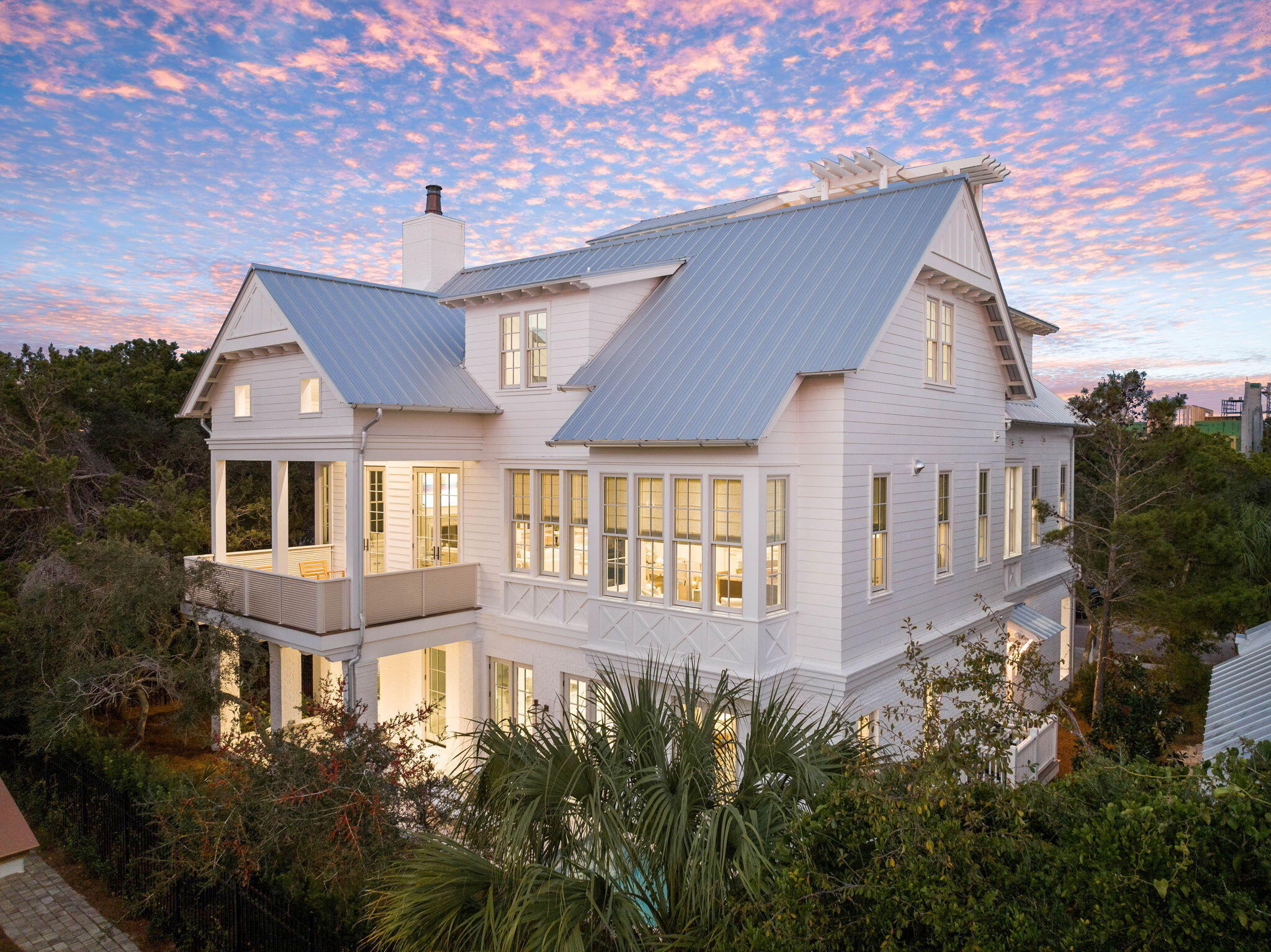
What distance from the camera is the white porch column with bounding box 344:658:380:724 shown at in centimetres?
1587

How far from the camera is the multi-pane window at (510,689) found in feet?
56.9

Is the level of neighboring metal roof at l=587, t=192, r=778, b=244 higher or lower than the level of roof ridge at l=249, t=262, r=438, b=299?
higher

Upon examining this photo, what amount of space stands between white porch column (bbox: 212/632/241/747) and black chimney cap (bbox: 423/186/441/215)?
40.2ft

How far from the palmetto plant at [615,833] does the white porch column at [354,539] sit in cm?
873

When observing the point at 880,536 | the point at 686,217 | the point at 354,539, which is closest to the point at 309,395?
the point at 354,539

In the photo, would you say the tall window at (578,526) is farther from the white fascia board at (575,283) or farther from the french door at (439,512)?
the white fascia board at (575,283)

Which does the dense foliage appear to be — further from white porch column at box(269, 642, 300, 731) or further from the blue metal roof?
white porch column at box(269, 642, 300, 731)

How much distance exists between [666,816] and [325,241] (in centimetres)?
2830

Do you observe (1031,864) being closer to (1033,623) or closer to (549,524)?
(549,524)

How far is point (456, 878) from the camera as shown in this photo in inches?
255

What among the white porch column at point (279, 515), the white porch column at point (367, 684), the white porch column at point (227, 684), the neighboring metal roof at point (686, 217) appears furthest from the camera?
the neighboring metal roof at point (686, 217)

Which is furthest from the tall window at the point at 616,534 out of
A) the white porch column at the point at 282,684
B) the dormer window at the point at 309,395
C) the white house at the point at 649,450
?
the white porch column at the point at 282,684

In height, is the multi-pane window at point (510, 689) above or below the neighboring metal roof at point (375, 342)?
below

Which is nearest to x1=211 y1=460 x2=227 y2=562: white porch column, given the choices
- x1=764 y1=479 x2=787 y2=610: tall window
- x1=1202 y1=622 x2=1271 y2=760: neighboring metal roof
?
x1=764 y1=479 x2=787 y2=610: tall window
